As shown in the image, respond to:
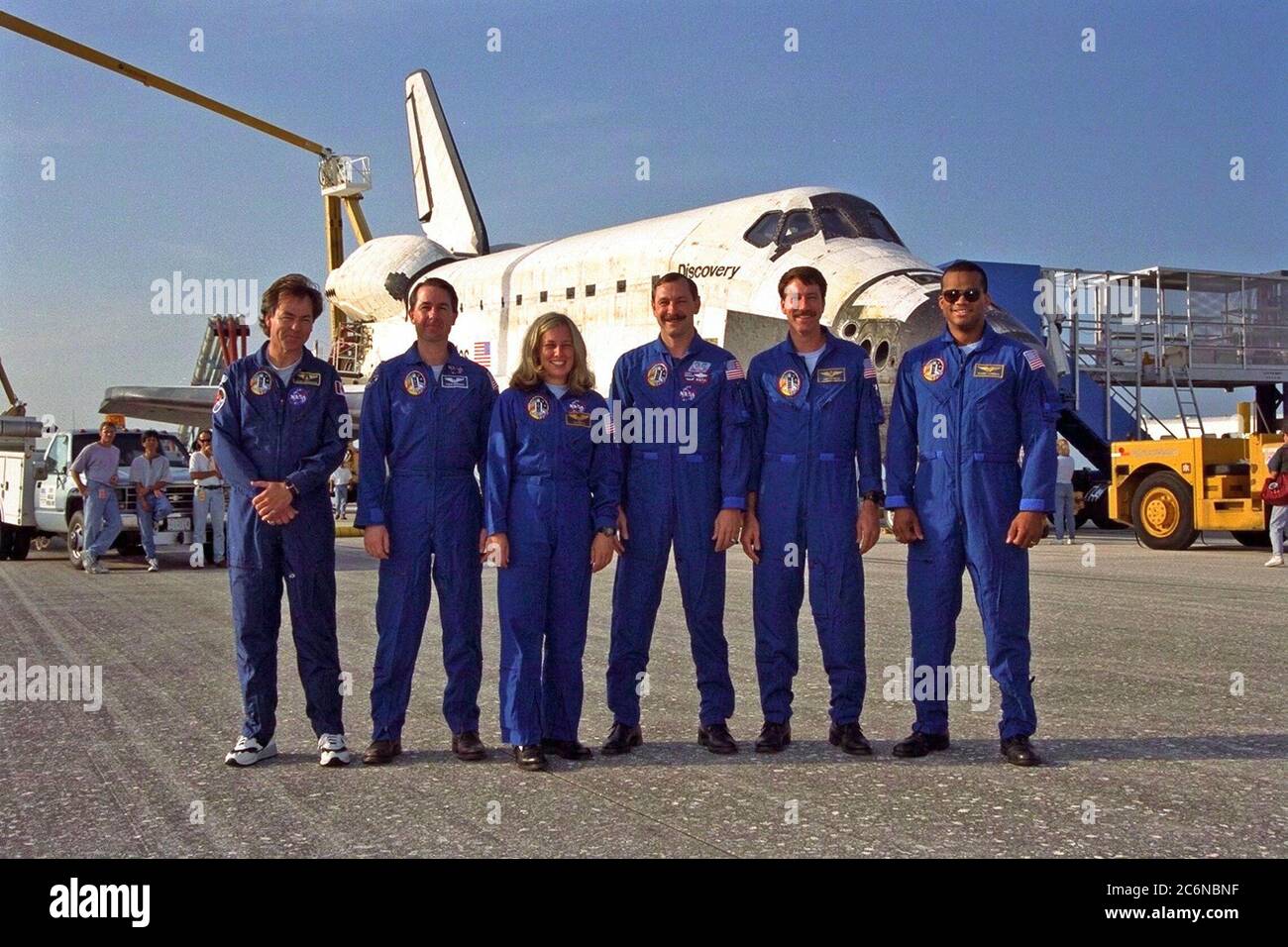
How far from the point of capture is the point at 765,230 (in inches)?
685

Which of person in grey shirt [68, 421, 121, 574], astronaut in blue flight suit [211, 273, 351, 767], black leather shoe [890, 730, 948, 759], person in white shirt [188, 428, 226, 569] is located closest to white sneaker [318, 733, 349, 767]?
astronaut in blue flight suit [211, 273, 351, 767]

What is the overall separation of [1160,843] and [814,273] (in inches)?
113

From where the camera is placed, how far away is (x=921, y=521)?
5422 millimetres

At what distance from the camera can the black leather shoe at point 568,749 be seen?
17.0 feet

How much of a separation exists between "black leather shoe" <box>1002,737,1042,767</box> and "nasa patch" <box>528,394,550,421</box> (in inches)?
93.6

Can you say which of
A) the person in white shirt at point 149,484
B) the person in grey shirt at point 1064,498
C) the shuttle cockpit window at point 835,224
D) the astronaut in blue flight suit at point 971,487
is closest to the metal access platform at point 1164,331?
the person in grey shirt at point 1064,498

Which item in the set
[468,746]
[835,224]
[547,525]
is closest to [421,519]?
[547,525]

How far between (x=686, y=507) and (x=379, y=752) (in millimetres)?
1678

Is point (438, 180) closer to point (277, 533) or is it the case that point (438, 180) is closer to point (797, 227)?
point (797, 227)

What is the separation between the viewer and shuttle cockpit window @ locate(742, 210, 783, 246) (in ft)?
56.7

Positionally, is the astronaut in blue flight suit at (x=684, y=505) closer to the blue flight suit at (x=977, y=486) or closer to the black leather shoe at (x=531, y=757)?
the black leather shoe at (x=531, y=757)

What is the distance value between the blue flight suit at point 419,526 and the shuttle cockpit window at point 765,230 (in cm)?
1250
